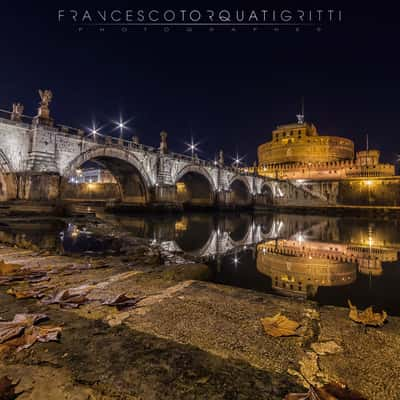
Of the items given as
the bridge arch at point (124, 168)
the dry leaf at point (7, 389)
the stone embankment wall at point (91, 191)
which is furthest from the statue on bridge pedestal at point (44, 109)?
the stone embankment wall at point (91, 191)

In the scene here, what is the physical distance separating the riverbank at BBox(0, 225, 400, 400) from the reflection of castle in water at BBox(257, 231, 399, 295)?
2.45 meters

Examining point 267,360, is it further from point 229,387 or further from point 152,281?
point 152,281

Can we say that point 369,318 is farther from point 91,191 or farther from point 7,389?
point 91,191

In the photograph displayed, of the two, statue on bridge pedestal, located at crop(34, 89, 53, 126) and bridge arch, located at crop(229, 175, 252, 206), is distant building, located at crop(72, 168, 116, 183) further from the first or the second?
statue on bridge pedestal, located at crop(34, 89, 53, 126)

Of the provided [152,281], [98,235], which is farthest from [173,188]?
[152,281]

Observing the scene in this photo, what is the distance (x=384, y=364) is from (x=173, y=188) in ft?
87.4

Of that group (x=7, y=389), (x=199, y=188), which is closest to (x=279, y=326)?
(x=7, y=389)

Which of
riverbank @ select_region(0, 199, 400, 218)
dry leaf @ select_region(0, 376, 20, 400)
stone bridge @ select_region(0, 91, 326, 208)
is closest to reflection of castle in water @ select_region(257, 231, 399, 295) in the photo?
dry leaf @ select_region(0, 376, 20, 400)

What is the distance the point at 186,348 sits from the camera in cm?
185

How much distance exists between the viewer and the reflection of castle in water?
513cm

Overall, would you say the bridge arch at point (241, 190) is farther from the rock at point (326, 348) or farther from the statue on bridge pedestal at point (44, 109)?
the rock at point (326, 348)

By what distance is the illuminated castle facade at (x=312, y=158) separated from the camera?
52031 mm

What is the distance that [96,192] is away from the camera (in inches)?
2010

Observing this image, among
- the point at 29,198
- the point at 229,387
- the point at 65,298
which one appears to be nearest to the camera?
the point at 229,387
